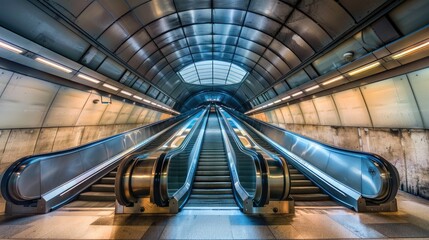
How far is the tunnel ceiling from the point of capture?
5.45 m

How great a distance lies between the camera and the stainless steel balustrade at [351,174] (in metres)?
3.19

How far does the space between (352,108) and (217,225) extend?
6.70 metres

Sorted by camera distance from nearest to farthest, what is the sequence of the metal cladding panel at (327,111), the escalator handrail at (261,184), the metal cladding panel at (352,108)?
the escalator handrail at (261,184) < the metal cladding panel at (352,108) < the metal cladding panel at (327,111)

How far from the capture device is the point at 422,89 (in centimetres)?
444

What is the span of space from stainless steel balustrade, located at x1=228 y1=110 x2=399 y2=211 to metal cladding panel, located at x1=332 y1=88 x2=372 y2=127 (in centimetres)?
232

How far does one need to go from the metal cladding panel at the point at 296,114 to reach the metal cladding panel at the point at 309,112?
1.54 ft

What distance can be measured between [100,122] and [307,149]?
384 inches

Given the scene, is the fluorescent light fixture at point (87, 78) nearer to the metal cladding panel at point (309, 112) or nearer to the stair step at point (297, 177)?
the stair step at point (297, 177)

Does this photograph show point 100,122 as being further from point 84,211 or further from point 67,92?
point 84,211

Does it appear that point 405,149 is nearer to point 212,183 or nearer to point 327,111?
point 327,111

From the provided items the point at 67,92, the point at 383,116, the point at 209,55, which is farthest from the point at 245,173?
the point at 209,55

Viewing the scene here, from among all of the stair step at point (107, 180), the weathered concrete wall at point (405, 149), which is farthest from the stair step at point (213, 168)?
the weathered concrete wall at point (405, 149)

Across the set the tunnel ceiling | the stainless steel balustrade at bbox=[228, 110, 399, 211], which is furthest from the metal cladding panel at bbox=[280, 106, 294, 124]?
the stainless steel balustrade at bbox=[228, 110, 399, 211]

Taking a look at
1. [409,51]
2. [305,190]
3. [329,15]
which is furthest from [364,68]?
[305,190]
